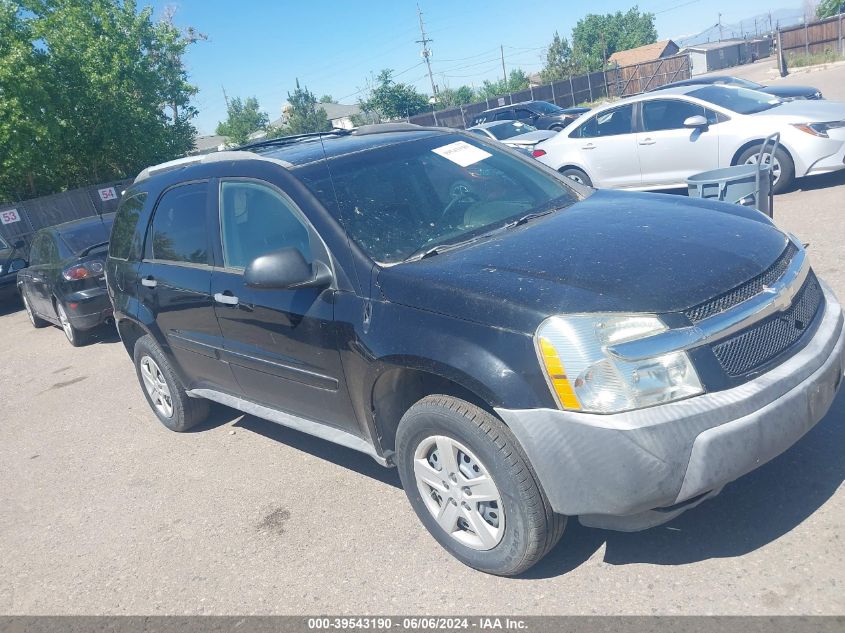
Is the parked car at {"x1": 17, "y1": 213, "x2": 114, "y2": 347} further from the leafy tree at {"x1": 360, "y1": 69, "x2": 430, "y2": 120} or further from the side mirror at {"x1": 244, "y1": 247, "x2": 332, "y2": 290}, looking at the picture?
the leafy tree at {"x1": 360, "y1": 69, "x2": 430, "y2": 120}

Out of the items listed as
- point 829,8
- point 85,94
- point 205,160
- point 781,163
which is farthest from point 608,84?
point 829,8

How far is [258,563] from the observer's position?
3631mm

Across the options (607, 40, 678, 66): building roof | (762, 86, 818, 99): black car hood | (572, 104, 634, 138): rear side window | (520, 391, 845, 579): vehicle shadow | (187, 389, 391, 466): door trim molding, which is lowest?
(520, 391, 845, 579): vehicle shadow

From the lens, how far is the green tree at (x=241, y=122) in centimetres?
6844

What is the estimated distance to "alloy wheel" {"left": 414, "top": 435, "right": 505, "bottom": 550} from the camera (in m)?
2.99

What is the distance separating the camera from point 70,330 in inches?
365

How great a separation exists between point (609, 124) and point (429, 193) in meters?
7.47

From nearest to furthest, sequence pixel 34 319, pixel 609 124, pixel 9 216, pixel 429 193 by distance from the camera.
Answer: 1. pixel 429 193
2. pixel 609 124
3. pixel 34 319
4. pixel 9 216

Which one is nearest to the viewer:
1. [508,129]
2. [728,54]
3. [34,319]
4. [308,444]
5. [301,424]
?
[301,424]

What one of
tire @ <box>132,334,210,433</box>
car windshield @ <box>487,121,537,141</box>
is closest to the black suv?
tire @ <box>132,334,210,433</box>

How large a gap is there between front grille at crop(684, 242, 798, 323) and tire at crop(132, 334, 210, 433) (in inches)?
149

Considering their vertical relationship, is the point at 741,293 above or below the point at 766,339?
above

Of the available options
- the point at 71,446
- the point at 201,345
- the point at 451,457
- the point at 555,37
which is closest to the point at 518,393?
the point at 451,457

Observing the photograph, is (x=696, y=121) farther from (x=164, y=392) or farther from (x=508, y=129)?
(x=508, y=129)
